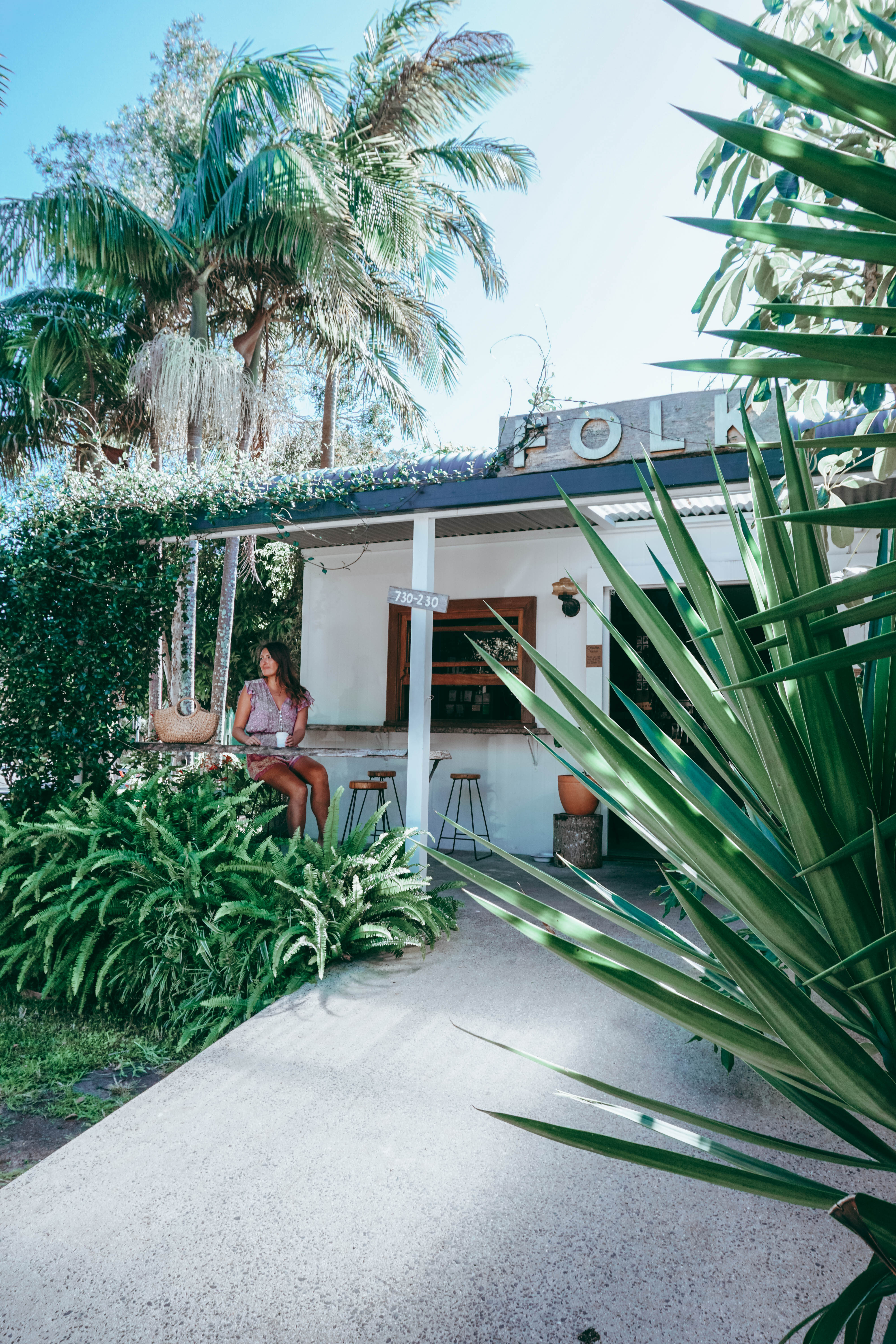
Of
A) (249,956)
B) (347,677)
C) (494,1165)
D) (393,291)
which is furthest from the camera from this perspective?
(393,291)

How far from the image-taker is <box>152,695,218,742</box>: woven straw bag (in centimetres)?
614

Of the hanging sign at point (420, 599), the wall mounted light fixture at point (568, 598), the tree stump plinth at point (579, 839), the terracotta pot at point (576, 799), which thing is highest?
the wall mounted light fixture at point (568, 598)

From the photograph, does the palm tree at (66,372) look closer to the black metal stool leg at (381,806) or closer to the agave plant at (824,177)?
the black metal stool leg at (381,806)

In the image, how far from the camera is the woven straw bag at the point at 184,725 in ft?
20.2

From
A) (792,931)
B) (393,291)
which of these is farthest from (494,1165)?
(393,291)

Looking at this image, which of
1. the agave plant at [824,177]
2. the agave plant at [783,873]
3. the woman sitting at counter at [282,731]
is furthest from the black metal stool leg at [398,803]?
the agave plant at [824,177]

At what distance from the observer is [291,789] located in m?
5.85

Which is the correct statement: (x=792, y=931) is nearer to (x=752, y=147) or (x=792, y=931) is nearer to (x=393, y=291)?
(x=752, y=147)

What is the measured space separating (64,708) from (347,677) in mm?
2876

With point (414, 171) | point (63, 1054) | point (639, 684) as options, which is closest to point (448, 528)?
point (639, 684)

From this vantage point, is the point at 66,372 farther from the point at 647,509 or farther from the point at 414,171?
the point at 647,509

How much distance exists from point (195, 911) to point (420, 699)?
1896 millimetres

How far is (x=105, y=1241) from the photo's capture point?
211 cm

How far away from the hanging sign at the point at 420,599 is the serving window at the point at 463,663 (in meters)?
2.43
